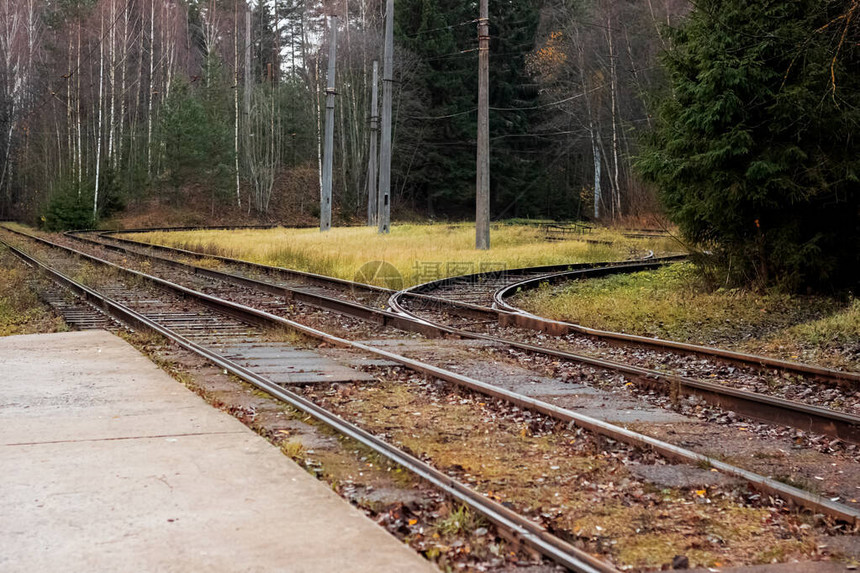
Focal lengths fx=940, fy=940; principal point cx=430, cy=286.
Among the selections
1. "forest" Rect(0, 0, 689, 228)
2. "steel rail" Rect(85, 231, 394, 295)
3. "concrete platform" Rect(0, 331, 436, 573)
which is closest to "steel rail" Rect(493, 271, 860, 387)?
"steel rail" Rect(85, 231, 394, 295)

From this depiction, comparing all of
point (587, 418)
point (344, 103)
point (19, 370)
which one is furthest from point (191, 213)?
point (587, 418)

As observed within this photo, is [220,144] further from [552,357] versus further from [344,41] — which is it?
[552,357]

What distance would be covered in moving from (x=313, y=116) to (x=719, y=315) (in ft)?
176

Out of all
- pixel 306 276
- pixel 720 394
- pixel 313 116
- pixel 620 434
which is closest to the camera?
pixel 620 434

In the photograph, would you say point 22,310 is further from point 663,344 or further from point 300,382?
point 663,344

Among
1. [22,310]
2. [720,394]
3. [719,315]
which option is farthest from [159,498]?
[22,310]

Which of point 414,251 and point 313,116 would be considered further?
point 313,116

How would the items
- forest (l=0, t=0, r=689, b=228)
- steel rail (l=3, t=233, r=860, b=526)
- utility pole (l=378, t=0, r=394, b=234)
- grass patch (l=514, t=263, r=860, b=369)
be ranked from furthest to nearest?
forest (l=0, t=0, r=689, b=228) → utility pole (l=378, t=0, r=394, b=234) → grass patch (l=514, t=263, r=860, b=369) → steel rail (l=3, t=233, r=860, b=526)

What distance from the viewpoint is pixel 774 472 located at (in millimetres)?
5801

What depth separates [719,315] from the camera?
13.6 m

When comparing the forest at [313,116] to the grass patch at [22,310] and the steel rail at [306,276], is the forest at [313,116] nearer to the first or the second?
the steel rail at [306,276]

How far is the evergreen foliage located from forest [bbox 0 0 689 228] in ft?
122

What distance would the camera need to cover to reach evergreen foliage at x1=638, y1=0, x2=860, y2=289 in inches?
547

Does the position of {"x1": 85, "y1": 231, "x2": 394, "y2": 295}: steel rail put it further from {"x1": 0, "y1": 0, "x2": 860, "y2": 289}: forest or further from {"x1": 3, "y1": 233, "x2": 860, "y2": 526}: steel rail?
{"x1": 0, "y1": 0, "x2": 860, "y2": 289}: forest
